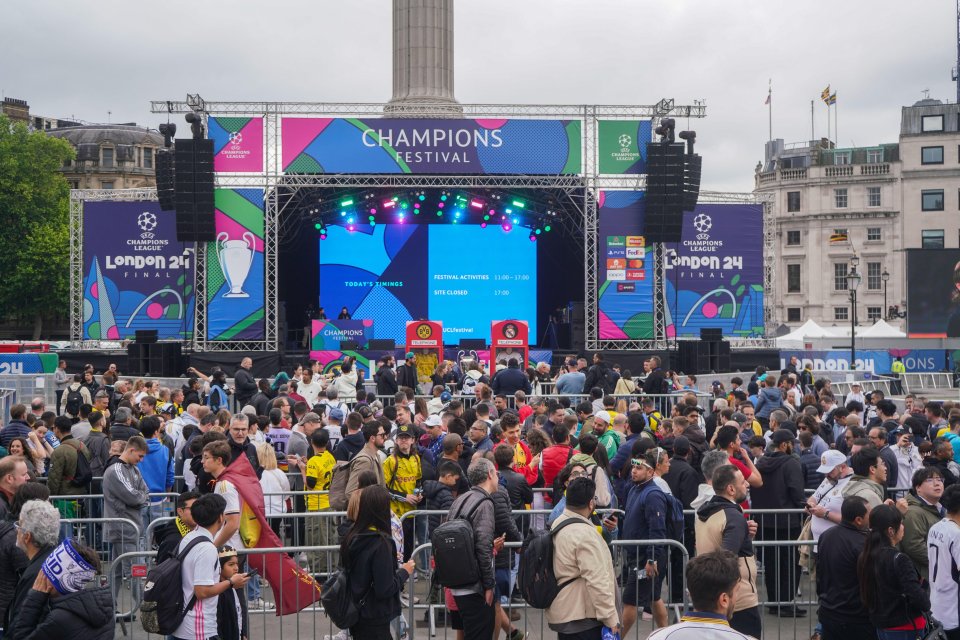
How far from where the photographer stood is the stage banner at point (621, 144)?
28.9 m

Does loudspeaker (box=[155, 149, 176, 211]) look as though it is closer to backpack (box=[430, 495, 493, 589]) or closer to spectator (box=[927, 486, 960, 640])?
backpack (box=[430, 495, 493, 589])

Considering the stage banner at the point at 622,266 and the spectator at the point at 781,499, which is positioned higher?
the stage banner at the point at 622,266

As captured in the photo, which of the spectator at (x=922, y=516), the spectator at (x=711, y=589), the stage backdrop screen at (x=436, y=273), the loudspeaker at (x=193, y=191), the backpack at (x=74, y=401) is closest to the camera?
the spectator at (x=711, y=589)

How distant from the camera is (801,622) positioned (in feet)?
30.3

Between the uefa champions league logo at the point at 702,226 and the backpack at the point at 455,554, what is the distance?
25.7 metres

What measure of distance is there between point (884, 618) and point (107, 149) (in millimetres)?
81944

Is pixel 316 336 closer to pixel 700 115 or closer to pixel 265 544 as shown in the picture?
pixel 700 115

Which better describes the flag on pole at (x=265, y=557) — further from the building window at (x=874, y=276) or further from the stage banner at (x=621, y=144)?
the building window at (x=874, y=276)

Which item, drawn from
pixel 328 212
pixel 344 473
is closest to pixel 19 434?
pixel 344 473

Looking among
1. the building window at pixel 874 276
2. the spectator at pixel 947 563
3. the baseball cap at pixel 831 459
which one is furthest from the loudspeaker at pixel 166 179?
the building window at pixel 874 276

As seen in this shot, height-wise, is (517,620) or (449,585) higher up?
(449,585)

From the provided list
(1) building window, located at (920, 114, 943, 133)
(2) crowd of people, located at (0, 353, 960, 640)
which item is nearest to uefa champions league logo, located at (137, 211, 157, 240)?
(2) crowd of people, located at (0, 353, 960, 640)

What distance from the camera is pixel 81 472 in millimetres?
10281

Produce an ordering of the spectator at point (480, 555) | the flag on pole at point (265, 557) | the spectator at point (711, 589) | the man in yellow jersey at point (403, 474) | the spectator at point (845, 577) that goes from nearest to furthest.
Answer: the spectator at point (711, 589) < the spectator at point (845, 577) < the spectator at point (480, 555) < the flag on pole at point (265, 557) < the man in yellow jersey at point (403, 474)
